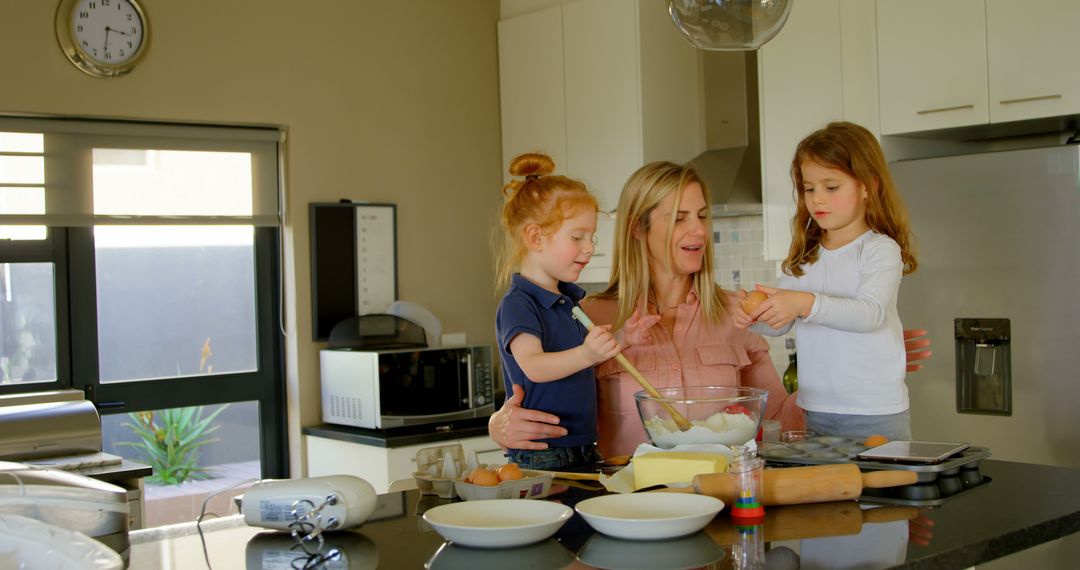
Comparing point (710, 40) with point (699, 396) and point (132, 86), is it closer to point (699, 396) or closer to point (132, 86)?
point (699, 396)

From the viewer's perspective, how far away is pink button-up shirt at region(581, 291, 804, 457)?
218 cm

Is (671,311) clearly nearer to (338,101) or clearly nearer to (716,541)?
(716,541)

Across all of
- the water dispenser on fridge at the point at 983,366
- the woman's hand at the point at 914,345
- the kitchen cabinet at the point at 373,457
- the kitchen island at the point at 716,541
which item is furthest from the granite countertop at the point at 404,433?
the kitchen island at the point at 716,541

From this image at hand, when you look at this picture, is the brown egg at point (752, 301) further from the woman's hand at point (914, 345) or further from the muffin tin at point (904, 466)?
the woman's hand at point (914, 345)

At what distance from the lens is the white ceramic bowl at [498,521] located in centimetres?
118

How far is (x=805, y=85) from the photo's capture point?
3479 mm

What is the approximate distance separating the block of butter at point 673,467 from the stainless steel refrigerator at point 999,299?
178cm

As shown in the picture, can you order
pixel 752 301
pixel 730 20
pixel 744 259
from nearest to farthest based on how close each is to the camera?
pixel 730 20
pixel 752 301
pixel 744 259

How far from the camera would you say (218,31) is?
11.8 feet

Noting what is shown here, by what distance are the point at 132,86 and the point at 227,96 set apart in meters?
0.31

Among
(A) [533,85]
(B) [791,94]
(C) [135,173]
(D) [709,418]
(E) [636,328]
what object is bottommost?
(D) [709,418]

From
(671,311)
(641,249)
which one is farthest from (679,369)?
(641,249)

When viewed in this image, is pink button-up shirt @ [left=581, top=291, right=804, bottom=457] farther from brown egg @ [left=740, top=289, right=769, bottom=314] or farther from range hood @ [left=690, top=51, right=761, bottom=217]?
range hood @ [left=690, top=51, right=761, bottom=217]

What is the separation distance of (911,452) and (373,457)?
223cm
